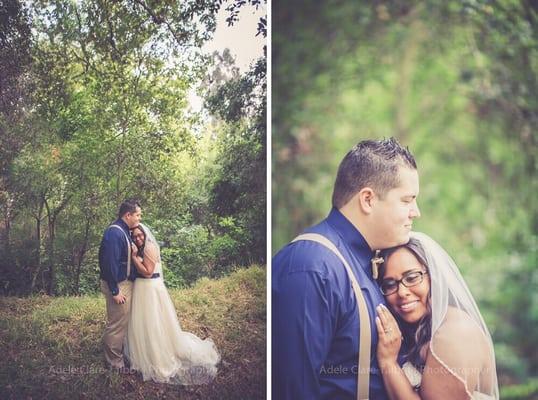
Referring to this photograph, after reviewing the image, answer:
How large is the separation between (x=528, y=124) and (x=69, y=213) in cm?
313

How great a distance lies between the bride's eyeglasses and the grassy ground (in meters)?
0.84

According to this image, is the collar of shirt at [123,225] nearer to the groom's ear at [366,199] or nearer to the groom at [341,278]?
the groom at [341,278]

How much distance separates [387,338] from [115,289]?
174 centimetres

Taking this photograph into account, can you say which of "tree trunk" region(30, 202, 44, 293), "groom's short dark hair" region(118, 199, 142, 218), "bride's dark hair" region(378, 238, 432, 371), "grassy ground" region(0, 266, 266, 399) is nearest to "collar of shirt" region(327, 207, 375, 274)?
"bride's dark hair" region(378, 238, 432, 371)

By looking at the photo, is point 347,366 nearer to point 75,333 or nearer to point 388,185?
point 388,185

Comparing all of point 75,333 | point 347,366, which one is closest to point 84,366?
point 75,333

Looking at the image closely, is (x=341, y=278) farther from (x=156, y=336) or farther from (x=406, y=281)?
(x=156, y=336)

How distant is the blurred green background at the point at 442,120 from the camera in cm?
479

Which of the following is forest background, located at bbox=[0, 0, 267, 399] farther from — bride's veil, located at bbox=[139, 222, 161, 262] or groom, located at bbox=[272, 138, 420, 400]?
groom, located at bbox=[272, 138, 420, 400]

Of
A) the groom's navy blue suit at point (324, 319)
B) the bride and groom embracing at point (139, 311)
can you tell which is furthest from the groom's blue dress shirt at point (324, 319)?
the bride and groom embracing at point (139, 311)

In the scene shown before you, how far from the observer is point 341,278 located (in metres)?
4.35

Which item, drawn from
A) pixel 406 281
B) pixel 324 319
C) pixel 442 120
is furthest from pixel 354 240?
pixel 442 120

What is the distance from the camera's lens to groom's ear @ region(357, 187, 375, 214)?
4.52 m

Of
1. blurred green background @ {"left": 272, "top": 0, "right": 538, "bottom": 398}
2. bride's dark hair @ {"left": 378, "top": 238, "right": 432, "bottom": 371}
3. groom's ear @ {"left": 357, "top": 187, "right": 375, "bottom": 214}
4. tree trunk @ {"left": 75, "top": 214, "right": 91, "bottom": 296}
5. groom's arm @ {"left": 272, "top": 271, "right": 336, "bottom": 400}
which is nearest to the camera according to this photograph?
groom's arm @ {"left": 272, "top": 271, "right": 336, "bottom": 400}
